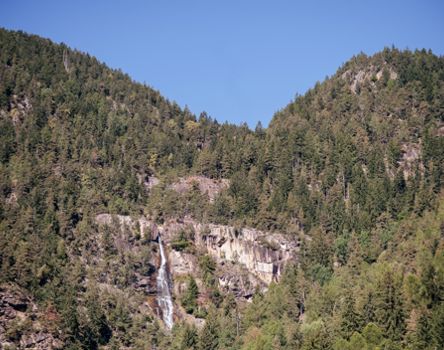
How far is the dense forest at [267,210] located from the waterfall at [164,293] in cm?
363

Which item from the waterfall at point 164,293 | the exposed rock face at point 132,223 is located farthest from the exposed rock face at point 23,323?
the exposed rock face at point 132,223

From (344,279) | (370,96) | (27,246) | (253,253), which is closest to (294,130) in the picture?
(370,96)

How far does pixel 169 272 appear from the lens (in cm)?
16475

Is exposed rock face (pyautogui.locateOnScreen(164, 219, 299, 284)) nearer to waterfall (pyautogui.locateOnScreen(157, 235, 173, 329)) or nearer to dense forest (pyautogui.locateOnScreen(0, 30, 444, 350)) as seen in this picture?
dense forest (pyautogui.locateOnScreen(0, 30, 444, 350))

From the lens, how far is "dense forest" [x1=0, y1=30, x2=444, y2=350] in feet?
425

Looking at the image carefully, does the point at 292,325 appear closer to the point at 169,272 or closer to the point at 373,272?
the point at 373,272

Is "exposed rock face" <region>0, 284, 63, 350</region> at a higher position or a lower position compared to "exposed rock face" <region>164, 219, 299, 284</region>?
lower

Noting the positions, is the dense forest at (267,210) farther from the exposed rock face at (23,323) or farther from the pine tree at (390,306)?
the exposed rock face at (23,323)

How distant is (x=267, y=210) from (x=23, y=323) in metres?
54.1

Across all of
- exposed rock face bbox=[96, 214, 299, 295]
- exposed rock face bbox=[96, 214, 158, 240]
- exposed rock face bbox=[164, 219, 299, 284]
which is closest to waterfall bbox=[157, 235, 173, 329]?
exposed rock face bbox=[96, 214, 299, 295]

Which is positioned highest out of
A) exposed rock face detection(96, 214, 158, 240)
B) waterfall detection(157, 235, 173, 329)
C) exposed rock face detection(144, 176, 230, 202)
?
exposed rock face detection(144, 176, 230, 202)

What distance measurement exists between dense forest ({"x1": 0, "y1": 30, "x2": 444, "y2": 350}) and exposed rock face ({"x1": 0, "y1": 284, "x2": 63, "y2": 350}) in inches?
31.4

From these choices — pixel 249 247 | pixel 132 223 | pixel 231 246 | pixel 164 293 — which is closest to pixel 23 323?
pixel 164 293

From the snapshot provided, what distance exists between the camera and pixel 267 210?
559ft
